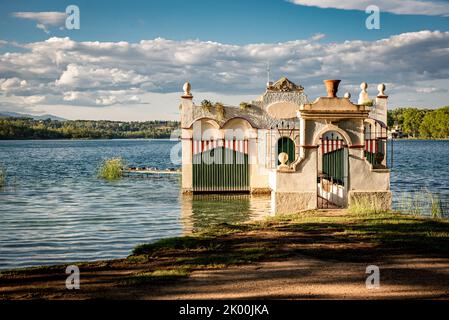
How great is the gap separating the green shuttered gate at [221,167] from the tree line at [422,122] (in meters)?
132

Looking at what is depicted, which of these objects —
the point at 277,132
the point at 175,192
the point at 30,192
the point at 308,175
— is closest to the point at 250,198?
the point at 277,132

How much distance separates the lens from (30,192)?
102 ft

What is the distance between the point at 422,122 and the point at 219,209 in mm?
154601

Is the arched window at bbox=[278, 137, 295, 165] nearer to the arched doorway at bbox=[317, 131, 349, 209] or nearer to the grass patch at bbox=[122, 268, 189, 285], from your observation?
the arched doorway at bbox=[317, 131, 349, 209]

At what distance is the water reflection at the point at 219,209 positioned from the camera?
18.8 meters

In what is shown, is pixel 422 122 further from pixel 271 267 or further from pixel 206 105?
pixel 271 267

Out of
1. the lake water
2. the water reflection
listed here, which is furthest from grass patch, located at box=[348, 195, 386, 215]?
the lake water

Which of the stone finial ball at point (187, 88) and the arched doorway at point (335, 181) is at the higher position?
the stone finial ball at point (187, 88)

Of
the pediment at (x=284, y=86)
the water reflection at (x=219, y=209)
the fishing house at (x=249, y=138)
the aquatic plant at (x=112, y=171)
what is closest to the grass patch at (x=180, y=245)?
the water reflection at (x=219, y=209)

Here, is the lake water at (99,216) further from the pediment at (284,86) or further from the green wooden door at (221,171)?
the pediment at (284,86)

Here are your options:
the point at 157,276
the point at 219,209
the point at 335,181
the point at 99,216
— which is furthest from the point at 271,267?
the point at 99,216

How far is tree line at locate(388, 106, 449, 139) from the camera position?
15200 centimetres

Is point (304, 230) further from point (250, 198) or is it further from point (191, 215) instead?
point (250, 198)
